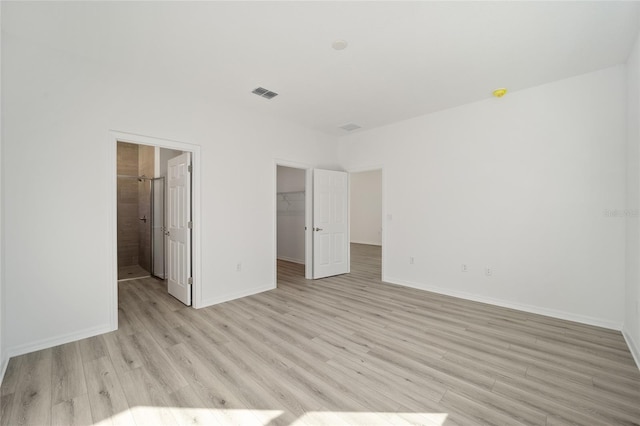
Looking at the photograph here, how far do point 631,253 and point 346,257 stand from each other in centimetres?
388

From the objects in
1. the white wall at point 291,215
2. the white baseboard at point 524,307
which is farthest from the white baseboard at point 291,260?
the white baseboard at point 524,307

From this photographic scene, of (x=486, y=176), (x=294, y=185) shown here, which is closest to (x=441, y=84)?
(x=486, y=176)

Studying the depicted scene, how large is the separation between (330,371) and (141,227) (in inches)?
214

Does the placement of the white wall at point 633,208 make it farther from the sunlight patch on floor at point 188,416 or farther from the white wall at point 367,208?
the white wall at point 367,208

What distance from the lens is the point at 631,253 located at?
8.81 ft

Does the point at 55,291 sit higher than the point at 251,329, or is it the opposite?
the point at 55,291

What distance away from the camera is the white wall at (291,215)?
6.65m

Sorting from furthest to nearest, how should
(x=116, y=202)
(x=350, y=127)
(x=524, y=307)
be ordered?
(x=350, y=127) < (x=524, y=307) < (x=116, y=202)

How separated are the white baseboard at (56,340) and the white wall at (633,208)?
493 cm

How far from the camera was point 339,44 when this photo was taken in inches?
99.3

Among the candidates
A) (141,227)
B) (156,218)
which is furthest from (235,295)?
(141,227)

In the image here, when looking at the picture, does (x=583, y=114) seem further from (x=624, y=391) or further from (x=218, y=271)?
(x=218, y=271)

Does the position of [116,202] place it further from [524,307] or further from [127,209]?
[524,307]

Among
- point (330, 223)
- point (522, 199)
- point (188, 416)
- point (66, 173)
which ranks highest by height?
point (66, 173)
